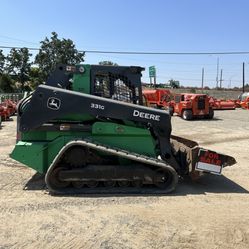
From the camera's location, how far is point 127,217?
604 cm

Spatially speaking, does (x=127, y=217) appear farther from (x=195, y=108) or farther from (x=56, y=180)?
(x=195, y=108)

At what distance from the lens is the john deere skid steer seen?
24.0ft

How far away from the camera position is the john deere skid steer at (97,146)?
730 cm

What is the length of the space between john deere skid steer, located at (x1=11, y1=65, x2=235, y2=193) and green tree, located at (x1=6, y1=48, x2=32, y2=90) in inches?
2299

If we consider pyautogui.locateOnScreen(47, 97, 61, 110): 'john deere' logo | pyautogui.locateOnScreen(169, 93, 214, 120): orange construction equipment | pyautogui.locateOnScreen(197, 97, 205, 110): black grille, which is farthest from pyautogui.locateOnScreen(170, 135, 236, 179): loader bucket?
pyautogui.locateOnScreen(197, 97, 205, 110): black grille

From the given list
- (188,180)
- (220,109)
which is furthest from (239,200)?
(220,109)

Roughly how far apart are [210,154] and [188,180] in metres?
0.98

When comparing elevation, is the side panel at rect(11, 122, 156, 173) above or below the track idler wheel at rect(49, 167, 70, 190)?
above

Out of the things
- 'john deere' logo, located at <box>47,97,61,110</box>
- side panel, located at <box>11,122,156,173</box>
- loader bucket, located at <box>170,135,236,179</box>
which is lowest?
loader bucket, located at <box>170,135,236,179</box>

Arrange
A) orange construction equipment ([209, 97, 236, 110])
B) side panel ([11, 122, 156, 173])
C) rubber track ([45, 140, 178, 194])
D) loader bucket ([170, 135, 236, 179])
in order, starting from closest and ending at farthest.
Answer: rubber track ([45, 140, 178, 194]), side panel ([11, 122, 156, 173]), loader bucket ([170, 135, 236, 179]), orange construction equipment ([209, 97, 236, 110])

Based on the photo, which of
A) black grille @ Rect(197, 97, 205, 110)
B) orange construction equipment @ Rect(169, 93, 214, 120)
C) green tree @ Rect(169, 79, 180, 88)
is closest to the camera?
orange construction equipment @ Rect(169, 93, 214, 120)

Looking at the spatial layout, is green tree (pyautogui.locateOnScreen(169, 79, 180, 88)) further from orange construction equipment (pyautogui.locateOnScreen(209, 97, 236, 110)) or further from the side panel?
the side panel

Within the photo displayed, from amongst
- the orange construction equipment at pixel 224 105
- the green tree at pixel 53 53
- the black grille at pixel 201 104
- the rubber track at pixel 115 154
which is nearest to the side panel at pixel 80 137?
the rubber track at pixel 115 154

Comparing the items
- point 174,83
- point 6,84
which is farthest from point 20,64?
point 174,83
